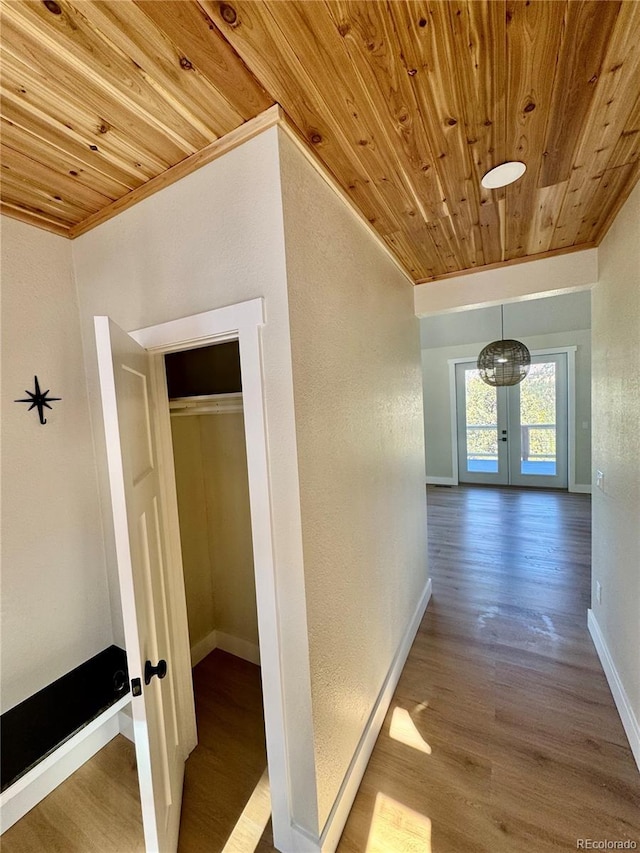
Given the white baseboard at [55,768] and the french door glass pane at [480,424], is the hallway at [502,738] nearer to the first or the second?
the white baseboard at [55,768]

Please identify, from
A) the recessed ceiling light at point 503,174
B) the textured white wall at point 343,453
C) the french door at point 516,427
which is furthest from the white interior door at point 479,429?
the recessed ceiling light at point 503,174

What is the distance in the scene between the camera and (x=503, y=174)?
1.40 meters

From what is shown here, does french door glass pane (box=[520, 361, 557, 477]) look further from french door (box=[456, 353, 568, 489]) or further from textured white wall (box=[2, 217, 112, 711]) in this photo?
textured white wall (box=[2, 217, 112, 711])

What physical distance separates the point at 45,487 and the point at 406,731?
220 cm

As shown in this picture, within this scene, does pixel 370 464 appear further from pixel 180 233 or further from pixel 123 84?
pixel 123 84

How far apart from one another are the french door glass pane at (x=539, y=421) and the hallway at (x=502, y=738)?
3538 mm

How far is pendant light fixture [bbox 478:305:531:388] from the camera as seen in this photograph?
15.0 feet

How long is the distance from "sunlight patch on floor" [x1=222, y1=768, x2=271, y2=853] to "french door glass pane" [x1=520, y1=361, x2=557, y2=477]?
657 cm

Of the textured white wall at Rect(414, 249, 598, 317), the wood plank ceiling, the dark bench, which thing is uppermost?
the wood plank ceiling

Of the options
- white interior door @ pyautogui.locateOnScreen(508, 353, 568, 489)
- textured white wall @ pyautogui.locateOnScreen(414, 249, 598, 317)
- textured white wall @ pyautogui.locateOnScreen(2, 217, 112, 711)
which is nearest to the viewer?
textured white wall @ pyautogui.locateOnScreen(2, 217, 112, 711)

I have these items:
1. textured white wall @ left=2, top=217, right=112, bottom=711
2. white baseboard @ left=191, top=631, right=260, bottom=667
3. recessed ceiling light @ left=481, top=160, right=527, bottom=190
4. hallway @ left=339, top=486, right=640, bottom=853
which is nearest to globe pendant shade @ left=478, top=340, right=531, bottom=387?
→ hallway @ left=339, top=486, right=640, bottom=853

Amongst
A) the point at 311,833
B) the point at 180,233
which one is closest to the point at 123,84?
the point at 180,233

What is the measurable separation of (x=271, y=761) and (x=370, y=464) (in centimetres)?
124

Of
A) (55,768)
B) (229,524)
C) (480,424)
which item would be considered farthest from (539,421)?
(55,768)
